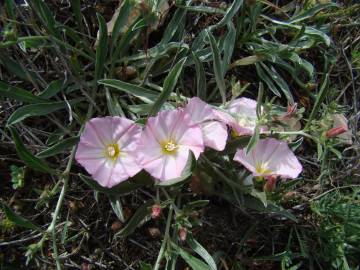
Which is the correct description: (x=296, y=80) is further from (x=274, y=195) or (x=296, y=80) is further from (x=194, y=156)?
(x=194, y=156)

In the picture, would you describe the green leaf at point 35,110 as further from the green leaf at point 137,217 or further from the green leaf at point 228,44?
the green leaf at point 228,44

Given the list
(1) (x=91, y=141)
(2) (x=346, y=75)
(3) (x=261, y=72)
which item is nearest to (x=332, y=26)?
(2) (x=346, y=75)

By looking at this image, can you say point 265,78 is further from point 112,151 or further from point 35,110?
point 35,110

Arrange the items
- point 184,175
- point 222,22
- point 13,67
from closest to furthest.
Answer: point 184,175
point 13,67
point 222,22

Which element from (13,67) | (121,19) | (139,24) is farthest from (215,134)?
(13,67)

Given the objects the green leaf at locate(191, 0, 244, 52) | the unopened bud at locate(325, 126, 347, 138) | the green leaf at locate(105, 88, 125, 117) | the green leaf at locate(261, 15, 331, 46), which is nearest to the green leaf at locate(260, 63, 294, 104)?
the green leaf at locate(261, 15, 331, 46)

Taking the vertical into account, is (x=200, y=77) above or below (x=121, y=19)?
below
